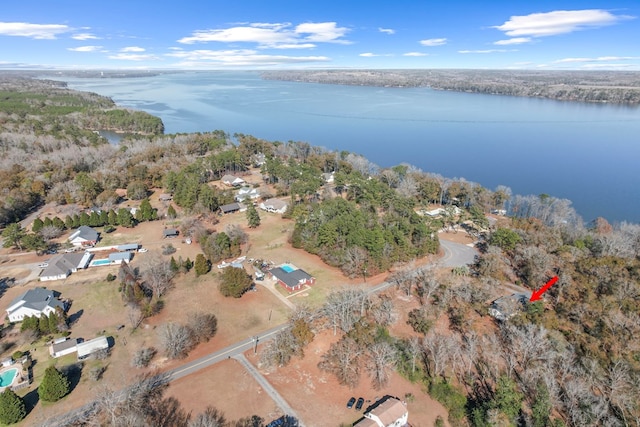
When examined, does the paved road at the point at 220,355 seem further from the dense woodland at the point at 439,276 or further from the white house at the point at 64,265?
the white house at the point at 64,265

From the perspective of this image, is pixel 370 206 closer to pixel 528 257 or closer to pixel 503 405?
pixel 528 257

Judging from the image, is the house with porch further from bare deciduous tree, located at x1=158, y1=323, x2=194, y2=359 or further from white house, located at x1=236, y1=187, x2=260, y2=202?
bare deciduous tree, located at x1=158, y1=323, x2=194, y2=359

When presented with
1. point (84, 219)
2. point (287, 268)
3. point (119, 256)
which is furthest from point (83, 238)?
point (287, 268)

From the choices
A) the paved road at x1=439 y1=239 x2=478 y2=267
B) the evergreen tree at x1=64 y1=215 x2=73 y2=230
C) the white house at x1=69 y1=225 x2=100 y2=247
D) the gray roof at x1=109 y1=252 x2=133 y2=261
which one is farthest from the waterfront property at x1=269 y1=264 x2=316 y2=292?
the evergreen tree at x1=64 y1=215 x2=73 y2=230

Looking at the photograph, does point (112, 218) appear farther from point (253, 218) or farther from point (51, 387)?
point (51, 387)

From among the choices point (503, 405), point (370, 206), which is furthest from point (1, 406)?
point (370, 206)

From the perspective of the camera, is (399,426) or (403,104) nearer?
(399,426)
